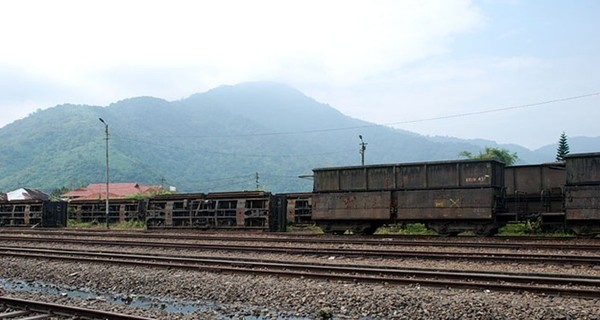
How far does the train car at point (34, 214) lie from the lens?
3469cm

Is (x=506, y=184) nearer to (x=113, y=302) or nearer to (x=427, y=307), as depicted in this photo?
(x=427, y=307)

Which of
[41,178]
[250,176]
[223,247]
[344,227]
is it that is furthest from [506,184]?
[250,176]

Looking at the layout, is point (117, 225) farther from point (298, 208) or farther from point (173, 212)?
point (298, 208)

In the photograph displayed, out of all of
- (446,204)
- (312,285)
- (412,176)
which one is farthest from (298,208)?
(312,285)

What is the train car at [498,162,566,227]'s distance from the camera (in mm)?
20781

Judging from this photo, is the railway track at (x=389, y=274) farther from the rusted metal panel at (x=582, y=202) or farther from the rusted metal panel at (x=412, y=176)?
the rusted metal panel at (x=412, y=176)

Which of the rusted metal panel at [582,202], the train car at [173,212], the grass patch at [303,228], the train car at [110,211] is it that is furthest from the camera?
the train car at [110,211]

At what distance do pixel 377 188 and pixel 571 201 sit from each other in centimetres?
677

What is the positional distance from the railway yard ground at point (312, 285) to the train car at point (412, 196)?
2920mm

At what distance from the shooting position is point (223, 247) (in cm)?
1645

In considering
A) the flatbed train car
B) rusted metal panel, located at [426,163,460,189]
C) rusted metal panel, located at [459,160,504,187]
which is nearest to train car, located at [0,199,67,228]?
the flatbed train car

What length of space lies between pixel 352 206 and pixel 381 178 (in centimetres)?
159

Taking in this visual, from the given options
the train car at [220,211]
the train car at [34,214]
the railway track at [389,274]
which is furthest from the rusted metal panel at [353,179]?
the train car at [34,214]

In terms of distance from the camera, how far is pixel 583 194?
17.2 metres
